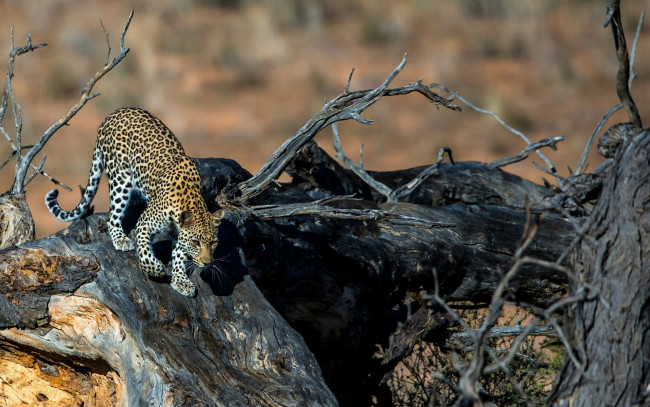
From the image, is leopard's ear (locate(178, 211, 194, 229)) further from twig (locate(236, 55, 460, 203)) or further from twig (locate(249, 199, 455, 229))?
twig (locate(236, 55, 460, 203))

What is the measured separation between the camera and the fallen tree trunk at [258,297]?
5.30 m

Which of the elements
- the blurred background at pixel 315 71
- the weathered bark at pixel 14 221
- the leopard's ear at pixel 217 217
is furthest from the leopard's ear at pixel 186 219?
the blurred background at pixel 315 71

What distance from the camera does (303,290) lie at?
686 cm

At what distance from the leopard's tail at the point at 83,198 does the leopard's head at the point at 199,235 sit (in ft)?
3.23

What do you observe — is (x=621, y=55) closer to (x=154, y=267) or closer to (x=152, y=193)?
(x=152, y=193)

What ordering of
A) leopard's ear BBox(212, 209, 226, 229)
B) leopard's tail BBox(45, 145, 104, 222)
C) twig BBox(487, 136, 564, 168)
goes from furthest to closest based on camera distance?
twig BBox(487, 136, 564, 168), leopard's tail BBox(45, 145, 104, 222), leopard's ear BBox(212, 209, 226, 229)

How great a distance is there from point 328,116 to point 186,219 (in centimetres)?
145

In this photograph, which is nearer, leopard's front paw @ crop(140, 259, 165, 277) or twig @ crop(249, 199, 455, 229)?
leopard's front paw @ crop(140, 259, 165, 277)

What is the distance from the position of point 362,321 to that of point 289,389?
1828 millimetres

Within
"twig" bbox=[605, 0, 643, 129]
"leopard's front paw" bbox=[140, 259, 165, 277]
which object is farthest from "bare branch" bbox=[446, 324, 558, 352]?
"leopard's front paw" bbox=[140, 259, 165, 277]

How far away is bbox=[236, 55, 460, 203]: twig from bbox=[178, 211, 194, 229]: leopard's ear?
0.73m

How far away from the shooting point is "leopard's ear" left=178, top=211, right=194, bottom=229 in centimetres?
583

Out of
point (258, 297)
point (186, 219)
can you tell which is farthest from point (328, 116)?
point (258, 297)

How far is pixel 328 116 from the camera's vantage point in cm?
654
